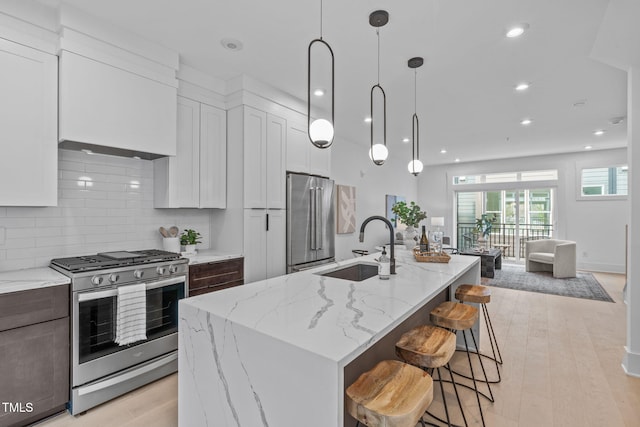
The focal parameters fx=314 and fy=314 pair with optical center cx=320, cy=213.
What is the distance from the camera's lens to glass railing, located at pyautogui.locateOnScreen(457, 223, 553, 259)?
8.00 m

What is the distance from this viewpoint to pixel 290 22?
239 cm

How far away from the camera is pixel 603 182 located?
279 inches

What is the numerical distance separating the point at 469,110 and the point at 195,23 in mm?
3622

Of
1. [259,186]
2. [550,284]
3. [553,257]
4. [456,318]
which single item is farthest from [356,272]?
[553,257]

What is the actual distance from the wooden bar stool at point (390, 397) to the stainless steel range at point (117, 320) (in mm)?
1886

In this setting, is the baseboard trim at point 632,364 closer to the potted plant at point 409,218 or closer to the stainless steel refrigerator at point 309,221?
the potted plant at point 409,218

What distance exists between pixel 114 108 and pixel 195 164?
0.85m

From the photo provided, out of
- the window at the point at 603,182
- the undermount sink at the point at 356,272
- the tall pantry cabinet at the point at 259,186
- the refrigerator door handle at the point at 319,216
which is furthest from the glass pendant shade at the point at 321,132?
the window at the point at 603,182

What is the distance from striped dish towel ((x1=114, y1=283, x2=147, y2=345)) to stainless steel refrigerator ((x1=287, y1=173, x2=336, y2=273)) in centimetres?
168

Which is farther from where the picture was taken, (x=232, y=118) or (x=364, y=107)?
(x=364, y=107)

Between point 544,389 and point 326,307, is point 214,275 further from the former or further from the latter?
point 544,389

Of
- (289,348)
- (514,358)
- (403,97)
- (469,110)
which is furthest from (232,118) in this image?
(514,358)

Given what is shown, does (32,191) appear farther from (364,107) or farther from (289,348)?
(364,107)

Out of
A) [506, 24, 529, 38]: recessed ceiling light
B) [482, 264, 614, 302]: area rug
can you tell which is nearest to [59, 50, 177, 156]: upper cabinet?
[506, 24, 529, 38]: recessed ceiling light
